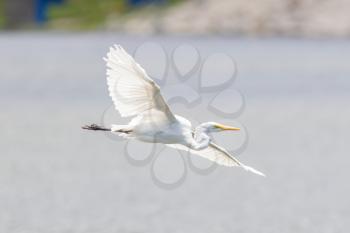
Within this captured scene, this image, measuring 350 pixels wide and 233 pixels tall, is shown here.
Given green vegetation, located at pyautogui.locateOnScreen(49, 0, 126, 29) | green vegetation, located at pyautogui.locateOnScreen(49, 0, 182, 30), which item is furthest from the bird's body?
green vegetation, located at pyautogui.locateOnScreen(49, 0, 126, 29)

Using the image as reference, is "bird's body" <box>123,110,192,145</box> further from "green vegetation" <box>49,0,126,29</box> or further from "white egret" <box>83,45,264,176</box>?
"green vegetation" <box>49,0,126,29</box>

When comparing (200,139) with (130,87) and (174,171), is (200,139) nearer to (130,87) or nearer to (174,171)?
(130,87)

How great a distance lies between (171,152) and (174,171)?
4540 millimetres

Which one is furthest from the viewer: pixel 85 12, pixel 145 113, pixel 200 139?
pixel 85 12

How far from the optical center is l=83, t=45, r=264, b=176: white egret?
1101 centimetres

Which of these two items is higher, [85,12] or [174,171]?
[85,12]

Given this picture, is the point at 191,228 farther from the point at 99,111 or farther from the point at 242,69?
the point at 242,69

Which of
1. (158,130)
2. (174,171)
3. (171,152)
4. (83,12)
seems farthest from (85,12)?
(158,130)

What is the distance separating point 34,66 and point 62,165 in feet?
88.3

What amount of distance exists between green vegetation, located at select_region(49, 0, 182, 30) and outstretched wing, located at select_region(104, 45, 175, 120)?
7147 cm

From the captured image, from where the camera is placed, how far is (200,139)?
11.1 m

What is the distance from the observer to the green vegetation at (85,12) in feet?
280

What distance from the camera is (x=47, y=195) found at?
22172mm

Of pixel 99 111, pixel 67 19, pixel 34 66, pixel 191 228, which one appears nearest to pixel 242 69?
pixel 34 66
